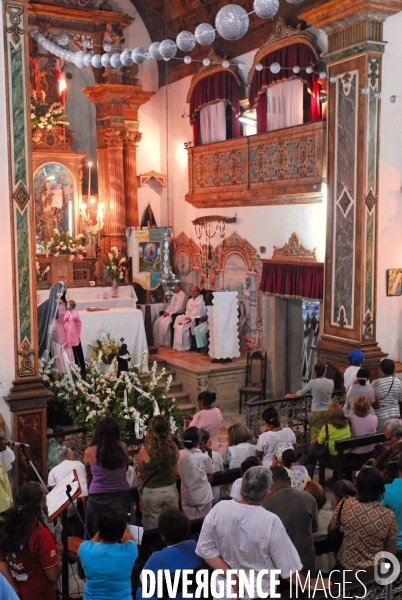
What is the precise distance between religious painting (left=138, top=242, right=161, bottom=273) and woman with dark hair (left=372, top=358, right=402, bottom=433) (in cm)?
820

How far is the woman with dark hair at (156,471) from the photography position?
588 cm

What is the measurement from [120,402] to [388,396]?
329cm

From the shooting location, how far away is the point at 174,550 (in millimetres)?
4141

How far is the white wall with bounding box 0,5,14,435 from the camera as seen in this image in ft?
26.7

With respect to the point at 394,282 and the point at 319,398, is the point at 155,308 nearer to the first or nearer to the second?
the point at 394,282

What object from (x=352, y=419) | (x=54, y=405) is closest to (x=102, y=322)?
(x=54, y=405)

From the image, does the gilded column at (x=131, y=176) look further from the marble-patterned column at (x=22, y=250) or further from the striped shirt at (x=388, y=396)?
the striped shirt at (x=388, y=396)

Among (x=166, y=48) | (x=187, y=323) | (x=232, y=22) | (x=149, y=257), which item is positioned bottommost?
(x=187, y=323)

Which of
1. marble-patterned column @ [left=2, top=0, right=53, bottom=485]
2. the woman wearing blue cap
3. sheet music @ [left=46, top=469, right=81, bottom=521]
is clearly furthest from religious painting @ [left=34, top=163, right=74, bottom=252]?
sheet music @ [left=46, top=469, right=81, bottom=521]

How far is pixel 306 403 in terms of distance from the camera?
33.0 ft

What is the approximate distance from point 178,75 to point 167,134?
1.41 meters

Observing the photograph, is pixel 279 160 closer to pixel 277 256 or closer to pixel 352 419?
pixel 277 256

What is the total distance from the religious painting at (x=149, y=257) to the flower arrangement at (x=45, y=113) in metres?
3.32

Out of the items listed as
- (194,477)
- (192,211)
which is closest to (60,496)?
(194,477)
